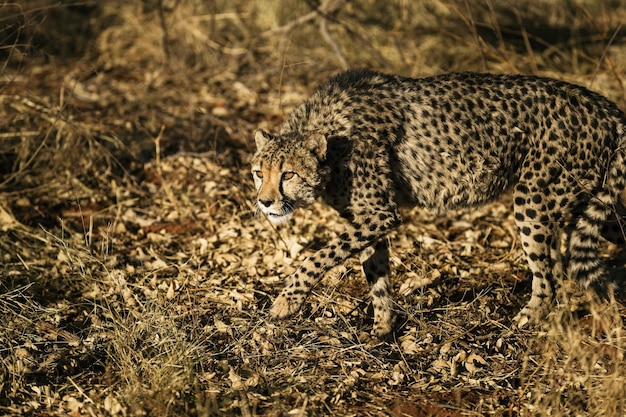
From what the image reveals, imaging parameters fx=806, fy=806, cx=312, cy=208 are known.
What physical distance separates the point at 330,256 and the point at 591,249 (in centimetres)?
173

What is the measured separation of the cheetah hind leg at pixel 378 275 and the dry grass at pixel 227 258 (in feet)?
0.53

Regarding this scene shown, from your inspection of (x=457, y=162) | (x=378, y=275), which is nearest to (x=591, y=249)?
(x=457, y=162)

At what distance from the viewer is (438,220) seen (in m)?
6.88

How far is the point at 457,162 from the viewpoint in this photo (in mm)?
5387

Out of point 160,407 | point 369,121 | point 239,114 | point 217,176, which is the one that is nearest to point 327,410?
point 160,407

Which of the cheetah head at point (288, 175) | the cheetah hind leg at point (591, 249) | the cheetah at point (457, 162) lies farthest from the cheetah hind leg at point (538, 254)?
the cheetah head at point (288, 175)

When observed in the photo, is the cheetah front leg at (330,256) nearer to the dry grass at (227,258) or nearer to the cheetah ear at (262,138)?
the dry grass at (227,258)

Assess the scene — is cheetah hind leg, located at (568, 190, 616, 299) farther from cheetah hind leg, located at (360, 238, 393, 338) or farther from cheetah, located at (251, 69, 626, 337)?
cheetah hind leg, located at (360, 238, 393, 338)

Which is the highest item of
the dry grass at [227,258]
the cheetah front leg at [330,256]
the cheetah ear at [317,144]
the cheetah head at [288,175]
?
the cheetah ear at [317,144]

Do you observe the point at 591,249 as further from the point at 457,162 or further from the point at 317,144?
the point at 317,144

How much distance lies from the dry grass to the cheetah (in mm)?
346

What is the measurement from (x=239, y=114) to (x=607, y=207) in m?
4.43

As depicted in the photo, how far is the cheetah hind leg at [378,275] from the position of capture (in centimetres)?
543

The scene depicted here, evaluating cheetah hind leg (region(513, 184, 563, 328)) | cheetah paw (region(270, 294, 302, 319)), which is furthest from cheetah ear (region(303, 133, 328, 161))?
cheetah hind leg (region(513, 184, 563, 328))
